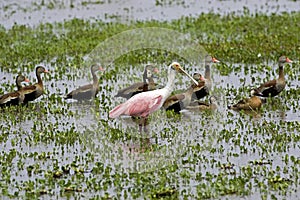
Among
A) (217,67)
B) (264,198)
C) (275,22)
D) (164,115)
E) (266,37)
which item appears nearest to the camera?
(264,198)

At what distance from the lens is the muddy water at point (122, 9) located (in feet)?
78.5

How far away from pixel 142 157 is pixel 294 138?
2252mm

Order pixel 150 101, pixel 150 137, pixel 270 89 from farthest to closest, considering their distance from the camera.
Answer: pixel 270 89 → pixel 150 137 → pixel 150 101

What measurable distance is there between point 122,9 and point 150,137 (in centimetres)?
1400

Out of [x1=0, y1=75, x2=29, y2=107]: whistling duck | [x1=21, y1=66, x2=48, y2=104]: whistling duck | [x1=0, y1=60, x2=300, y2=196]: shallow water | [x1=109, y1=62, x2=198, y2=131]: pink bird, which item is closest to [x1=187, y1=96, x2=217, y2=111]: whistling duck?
[x1=0, y1=60, x2=300, y2=196]: shallow water

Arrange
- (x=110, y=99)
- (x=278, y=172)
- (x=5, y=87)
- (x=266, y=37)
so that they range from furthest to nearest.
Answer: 1. (x=266, y=37)
2. (x=5, y=87)
3. (x=110, y=99)
4. (x=278, y=172)

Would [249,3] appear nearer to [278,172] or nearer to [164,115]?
[164,115]

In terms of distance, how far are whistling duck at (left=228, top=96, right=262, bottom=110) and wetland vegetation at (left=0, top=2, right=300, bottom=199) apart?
0.18 metres

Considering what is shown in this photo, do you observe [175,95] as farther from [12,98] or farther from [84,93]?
[12,98]

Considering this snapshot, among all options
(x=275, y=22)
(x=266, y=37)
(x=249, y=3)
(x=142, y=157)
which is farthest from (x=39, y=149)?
(x=249, y=3)

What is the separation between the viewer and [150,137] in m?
12.2

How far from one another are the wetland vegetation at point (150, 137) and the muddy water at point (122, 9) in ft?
14.3

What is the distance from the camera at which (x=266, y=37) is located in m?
19.5

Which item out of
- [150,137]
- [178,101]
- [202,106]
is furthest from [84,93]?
[150,137]
